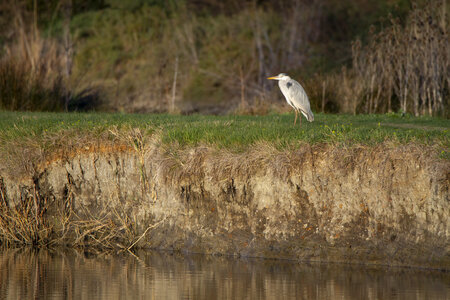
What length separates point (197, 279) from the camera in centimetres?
964

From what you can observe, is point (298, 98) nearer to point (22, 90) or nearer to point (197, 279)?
point (197, 279)

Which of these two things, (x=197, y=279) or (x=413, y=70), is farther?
(x=413, y=70)

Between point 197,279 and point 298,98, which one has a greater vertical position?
point 298,98

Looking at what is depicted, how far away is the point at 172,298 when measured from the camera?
346 inches

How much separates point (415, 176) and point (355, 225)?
116 cm

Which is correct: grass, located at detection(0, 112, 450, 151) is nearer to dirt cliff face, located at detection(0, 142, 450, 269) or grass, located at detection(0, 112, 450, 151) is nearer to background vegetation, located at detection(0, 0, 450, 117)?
dirt cliff face, located at detection(0, 142, 450, 269)

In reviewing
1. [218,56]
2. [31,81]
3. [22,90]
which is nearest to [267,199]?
[22,90]

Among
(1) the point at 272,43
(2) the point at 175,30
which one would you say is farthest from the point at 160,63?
(1) the point at 272,43

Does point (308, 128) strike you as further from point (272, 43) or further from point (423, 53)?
point (272, 43)

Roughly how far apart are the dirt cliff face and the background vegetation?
7282mm

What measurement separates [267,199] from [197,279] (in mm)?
1939

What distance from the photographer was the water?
890 cm

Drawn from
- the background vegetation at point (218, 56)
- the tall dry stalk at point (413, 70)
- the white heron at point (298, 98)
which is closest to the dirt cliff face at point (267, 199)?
the white heron at point (298, 98)

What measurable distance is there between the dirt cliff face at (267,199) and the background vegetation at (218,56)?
23.9ft
